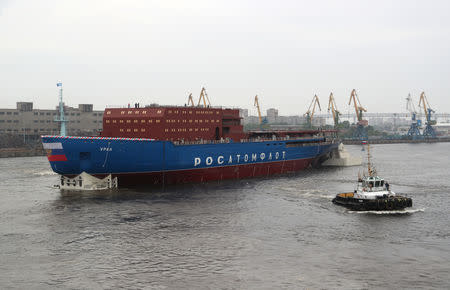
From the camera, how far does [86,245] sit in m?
32.6

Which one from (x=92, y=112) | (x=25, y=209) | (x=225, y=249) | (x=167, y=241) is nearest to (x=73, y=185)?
(x=25, y=209)

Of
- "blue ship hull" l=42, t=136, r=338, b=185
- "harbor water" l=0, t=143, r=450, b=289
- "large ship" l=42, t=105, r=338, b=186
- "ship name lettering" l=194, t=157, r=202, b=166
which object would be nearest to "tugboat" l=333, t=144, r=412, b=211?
"harbor water" l=0, t=143, r=450, b=289

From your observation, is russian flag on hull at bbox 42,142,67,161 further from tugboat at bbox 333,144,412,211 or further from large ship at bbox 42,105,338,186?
tugboat at bbox 333,144,412,211

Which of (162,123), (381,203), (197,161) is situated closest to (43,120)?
(162,123)

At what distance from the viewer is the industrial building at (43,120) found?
484 feet

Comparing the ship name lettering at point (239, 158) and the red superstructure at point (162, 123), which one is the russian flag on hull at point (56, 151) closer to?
the red superstructure at point (162, 123)

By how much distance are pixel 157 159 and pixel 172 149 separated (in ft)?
8.15

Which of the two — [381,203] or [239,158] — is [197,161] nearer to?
[239,158]

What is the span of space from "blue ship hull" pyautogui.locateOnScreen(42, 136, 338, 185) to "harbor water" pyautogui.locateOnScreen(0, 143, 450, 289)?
9.62ft

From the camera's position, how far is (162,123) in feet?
198

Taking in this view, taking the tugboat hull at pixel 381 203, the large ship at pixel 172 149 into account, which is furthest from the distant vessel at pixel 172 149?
the tugboat hull at pixel 381 203

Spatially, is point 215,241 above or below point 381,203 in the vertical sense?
below

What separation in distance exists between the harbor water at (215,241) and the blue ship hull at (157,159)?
9.62 ft

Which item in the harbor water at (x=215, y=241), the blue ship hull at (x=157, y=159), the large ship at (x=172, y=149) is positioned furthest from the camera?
the large ship at (x=172, y=149)
